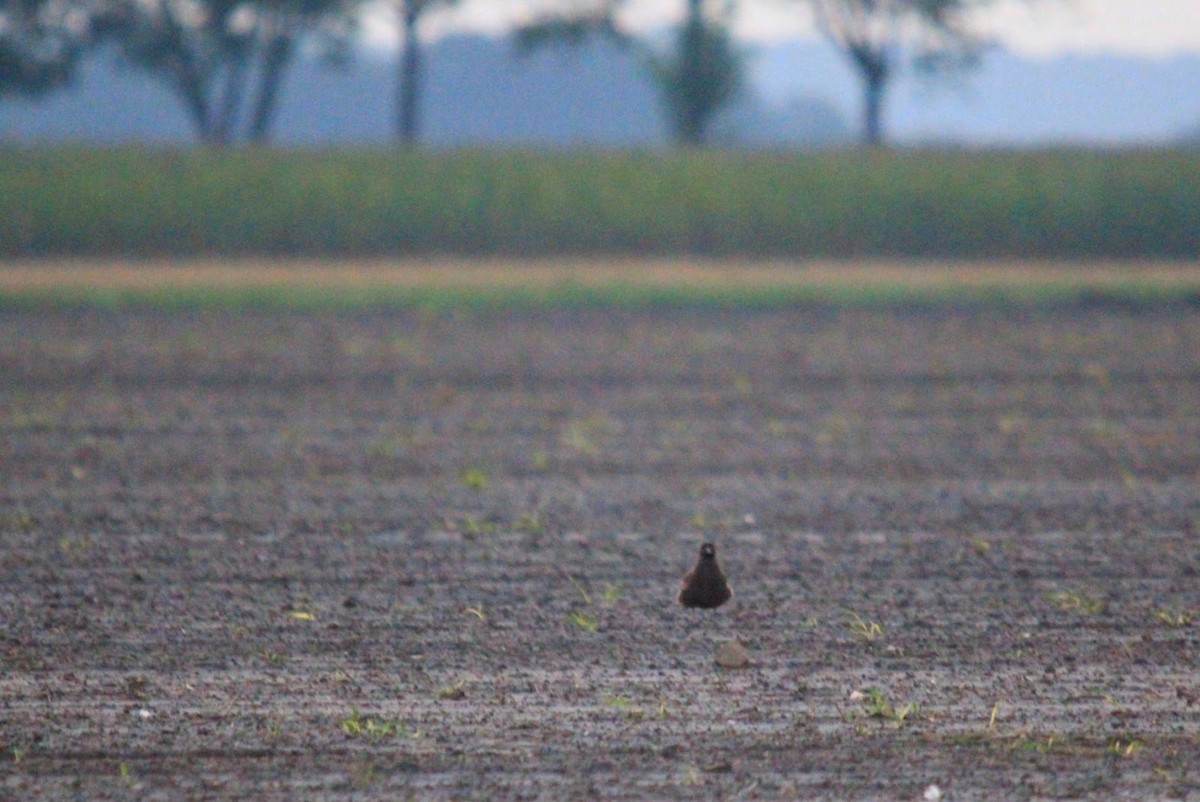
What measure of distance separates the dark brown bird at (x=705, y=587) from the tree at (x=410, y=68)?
31.5m

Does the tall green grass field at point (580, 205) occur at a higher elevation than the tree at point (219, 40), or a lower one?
lower

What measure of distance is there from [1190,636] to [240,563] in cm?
458

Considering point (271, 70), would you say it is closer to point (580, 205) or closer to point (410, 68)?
point (410, 68)

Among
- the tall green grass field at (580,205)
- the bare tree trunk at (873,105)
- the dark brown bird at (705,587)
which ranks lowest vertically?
the dark brown bird at (705,587)

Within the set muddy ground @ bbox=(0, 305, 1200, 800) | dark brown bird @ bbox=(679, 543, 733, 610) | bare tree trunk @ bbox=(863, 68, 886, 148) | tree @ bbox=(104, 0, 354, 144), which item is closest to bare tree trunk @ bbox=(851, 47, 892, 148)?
bare tree trunk @ bbox=(863, 68, 886, 148)

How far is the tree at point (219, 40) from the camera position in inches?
1583

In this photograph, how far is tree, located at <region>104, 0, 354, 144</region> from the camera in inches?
1583

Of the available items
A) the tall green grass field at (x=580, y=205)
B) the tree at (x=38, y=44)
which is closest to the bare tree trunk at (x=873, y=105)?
the tall green grass field at (x=580, y=205)

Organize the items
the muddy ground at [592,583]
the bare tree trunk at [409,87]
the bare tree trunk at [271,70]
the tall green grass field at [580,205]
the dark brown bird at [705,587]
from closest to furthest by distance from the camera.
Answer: the muddy ground at [592,583]
the dark brown bird at [705,587]
the tall green grass field at [580,205]
the bare tree trunk at [409,87]
the bare tree trunk at [271,70]

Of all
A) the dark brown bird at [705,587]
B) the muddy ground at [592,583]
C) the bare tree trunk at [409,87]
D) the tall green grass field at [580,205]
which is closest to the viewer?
the muddy ground at [592,583]

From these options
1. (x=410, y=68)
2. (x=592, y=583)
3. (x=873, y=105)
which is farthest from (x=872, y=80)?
(x=592, y=583)

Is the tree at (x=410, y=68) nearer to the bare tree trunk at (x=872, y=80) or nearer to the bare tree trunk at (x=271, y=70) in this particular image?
the bare tree trunk at (x=271, y=70)

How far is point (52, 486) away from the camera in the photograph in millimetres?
9523

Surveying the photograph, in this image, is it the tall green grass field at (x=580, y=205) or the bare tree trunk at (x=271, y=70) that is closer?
the tall green grass field at (x=580, y=205)
